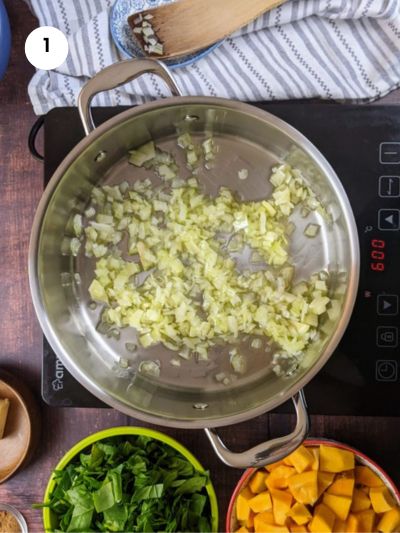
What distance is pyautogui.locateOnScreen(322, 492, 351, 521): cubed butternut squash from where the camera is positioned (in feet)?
3.26

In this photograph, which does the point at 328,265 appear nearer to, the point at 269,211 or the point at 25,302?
the point at 269,211

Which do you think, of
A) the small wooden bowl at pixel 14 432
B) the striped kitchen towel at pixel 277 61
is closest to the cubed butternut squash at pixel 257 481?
the small wooden bowl at pixel 14 432

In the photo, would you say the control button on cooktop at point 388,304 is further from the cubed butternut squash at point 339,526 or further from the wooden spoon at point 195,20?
the wooden spoon at point 195,20

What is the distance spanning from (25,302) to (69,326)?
0.45 feet

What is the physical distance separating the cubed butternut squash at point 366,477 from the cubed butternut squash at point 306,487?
80 mm

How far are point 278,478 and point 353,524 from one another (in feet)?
0.43

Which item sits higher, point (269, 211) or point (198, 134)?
point (198, 134)

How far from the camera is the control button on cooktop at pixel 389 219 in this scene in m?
0.95

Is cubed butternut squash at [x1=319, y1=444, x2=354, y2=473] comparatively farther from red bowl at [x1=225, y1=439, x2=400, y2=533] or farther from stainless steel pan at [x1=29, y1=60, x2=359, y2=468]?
stainless steel pan at [x1=29, y1=60, x2=359, y2=468]

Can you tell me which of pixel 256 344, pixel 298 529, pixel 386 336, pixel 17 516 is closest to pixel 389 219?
pixel 386 336

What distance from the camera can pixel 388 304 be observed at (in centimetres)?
96

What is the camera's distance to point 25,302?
109cm

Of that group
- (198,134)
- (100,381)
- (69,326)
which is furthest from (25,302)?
(198,134)

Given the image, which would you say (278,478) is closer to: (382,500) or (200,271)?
(382,500)
